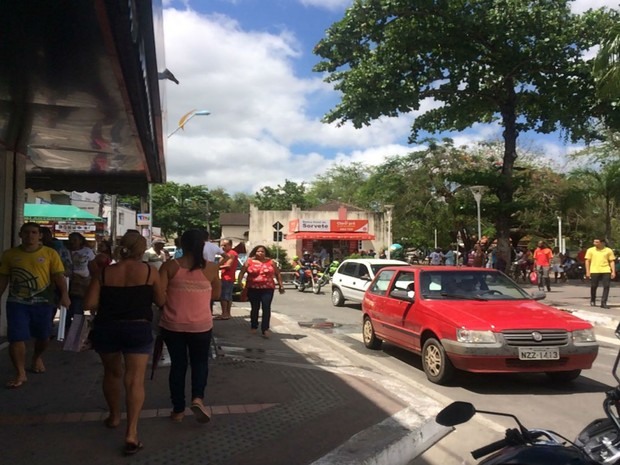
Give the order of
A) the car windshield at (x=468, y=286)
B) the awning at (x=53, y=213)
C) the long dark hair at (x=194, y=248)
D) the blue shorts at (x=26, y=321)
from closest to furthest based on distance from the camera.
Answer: the long dark hair at (x=194, y=248) < the blue shorts at (x=26, y=321) < the car windshield at (x=468, y=286) < the awning at (x=53, y=213)

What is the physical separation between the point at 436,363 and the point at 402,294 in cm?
139

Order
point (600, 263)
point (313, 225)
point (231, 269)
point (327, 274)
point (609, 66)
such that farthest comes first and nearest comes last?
point (313, 225)
point (327, 274)
point (600, 263)
point (609, 66)
point (231, 269)

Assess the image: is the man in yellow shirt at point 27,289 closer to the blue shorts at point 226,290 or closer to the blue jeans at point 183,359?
the blue jeans at point 183,359

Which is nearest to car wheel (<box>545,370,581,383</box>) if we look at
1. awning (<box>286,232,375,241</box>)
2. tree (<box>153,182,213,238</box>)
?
awning (<box>286,232,375,241</box>)

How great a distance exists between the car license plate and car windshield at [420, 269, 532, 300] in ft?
4.21

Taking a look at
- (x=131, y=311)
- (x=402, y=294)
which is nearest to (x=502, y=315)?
(x=402, y=294)

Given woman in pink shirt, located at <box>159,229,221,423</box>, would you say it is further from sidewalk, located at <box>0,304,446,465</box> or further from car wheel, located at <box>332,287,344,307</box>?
car wheel, located at <box>332,287,344,307</box>

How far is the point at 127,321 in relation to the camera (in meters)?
4.18

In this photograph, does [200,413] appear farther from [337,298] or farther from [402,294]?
[337,298]

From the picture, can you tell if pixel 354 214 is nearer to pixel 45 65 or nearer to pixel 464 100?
pixel 464 100

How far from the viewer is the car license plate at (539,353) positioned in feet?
20.2

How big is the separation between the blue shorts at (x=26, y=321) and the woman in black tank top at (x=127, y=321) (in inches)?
72.7

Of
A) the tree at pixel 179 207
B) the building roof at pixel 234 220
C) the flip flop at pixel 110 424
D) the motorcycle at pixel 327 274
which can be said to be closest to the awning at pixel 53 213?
the motorcycle at pixel 327 274

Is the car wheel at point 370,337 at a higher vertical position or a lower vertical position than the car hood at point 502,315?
lower
